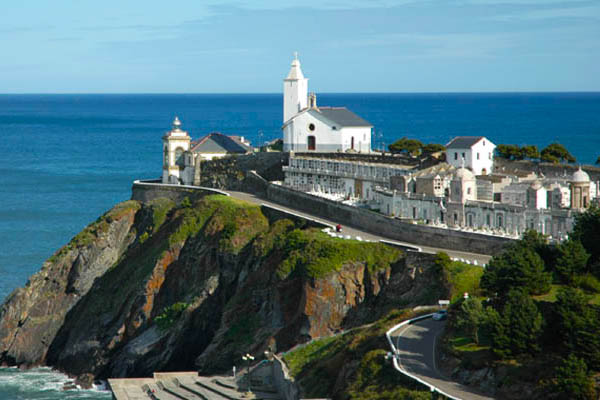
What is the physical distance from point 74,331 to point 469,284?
35.1m

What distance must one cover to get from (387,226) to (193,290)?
51.1 feet

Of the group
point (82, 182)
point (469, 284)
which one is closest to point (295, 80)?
point (469, 284)

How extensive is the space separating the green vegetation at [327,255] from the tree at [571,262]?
47.8ft

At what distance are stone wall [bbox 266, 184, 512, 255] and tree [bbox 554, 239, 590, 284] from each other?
9752 mm

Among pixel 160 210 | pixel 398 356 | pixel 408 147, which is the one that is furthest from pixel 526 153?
pixel 398 356

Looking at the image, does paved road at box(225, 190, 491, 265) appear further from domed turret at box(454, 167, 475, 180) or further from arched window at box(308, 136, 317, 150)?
arched window at box(308, 136, 317, 150)

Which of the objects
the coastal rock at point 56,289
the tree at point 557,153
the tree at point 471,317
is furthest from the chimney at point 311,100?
the tree at point 471,317

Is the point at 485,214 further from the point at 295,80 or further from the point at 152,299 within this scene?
the point at 295,80

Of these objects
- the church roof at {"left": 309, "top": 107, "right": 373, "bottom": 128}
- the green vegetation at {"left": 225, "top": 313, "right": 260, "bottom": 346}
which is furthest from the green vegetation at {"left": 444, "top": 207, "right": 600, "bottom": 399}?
the church roof at {"left": 309, "top": 107, "right": 373, "bottom": 128}

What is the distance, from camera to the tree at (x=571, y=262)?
53062mm

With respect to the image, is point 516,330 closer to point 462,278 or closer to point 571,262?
point 571,262

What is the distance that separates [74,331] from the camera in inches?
3226

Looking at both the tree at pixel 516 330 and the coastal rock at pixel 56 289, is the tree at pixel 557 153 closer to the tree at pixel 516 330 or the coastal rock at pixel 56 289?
the coastal rock at pixel 56 289

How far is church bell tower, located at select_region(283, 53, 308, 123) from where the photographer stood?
3994 inches
